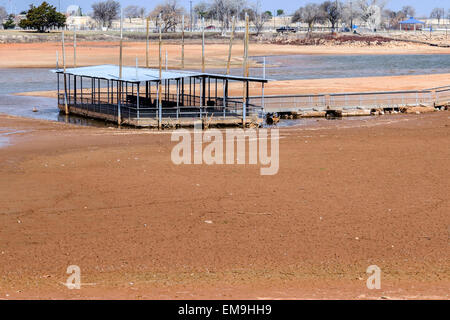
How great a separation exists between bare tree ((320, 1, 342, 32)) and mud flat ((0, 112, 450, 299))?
150 m

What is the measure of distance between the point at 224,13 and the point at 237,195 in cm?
16148

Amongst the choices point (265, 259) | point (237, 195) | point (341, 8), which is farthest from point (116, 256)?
point (341, 8)

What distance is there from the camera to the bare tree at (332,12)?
174 meters

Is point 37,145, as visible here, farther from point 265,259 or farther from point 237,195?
point 265,259

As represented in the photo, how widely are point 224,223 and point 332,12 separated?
165m

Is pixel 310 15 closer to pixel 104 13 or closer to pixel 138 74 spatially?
pixel 104 13

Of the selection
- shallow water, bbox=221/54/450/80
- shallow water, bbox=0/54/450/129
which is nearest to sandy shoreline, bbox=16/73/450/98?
shallow water, bbox=0/54/450/129

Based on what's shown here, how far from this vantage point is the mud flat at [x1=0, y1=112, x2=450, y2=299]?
1190 centimetres

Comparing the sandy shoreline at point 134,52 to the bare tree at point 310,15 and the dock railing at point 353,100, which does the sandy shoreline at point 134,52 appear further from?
the bare tree at point 310,15

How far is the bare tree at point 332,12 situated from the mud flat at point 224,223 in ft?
492

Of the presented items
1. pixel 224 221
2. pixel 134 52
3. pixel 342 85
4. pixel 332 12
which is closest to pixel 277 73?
pixel 342 85

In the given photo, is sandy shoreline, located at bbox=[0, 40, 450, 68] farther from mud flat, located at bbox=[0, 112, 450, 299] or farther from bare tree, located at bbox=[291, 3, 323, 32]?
mud flat, located at bbox=[0, 112, 450, 299]

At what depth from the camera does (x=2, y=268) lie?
491 inches

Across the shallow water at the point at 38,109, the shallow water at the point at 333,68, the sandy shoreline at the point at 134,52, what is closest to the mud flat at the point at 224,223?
the shallow water at the point at 38,109
